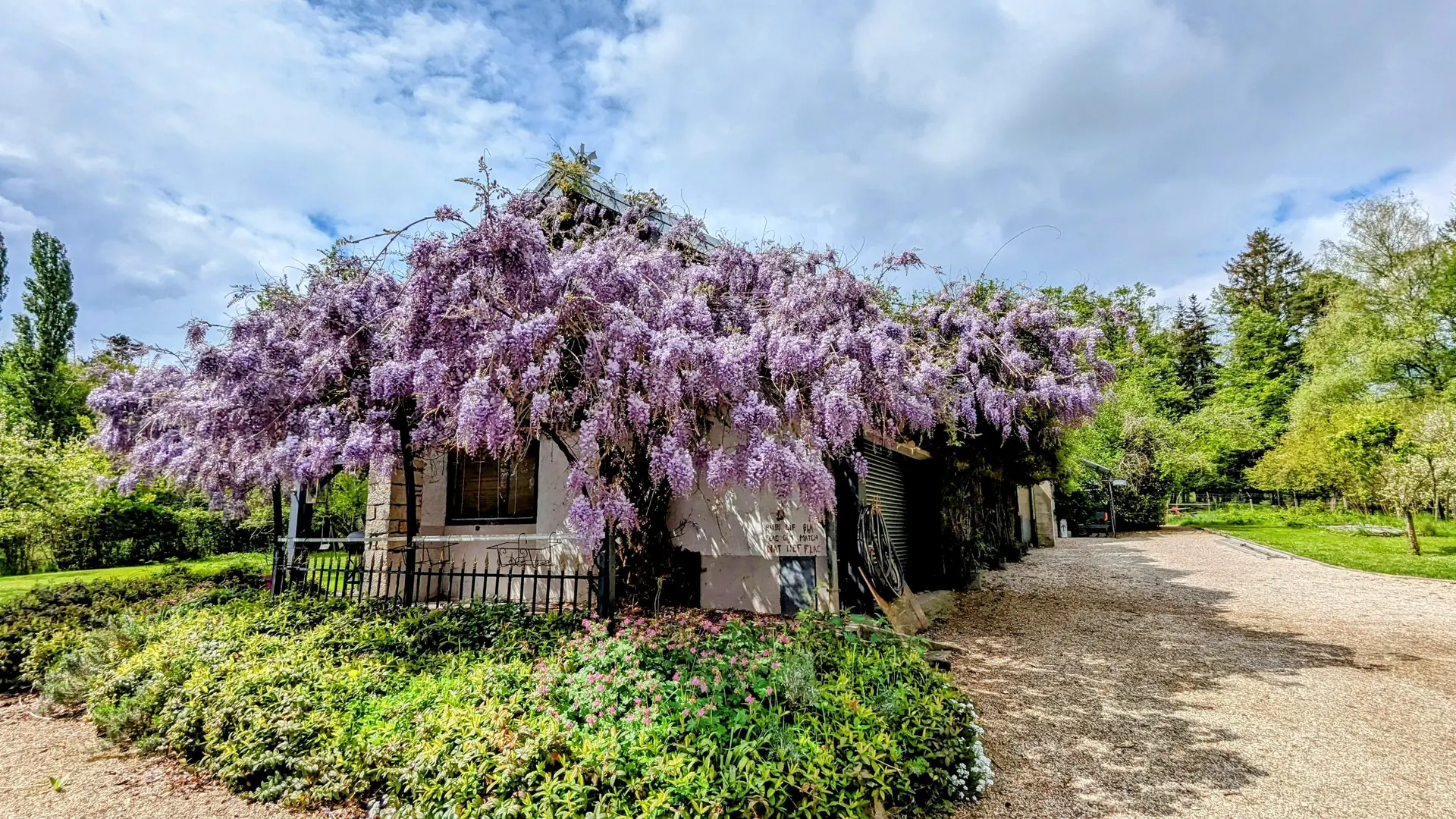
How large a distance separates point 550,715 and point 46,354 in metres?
23.9

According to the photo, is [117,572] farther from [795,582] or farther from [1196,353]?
[1196,353]

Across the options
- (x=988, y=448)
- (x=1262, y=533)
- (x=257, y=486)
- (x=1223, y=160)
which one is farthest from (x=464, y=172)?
(x=1262, y=533)

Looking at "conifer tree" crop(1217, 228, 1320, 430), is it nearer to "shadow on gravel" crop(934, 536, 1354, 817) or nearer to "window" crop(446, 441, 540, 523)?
"shadow on gravel" crop(934, 536, 1354, 817)

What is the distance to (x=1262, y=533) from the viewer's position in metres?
18.2

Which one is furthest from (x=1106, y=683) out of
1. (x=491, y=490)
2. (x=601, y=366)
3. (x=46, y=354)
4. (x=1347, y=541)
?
(x=46, y=354)

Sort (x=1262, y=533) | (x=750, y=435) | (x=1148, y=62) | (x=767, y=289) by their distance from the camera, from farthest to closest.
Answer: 1. (x=1262, y=533)
2. (x=767, y=289)
3. (x=1148, y=62)
4. (x=750, y=435)

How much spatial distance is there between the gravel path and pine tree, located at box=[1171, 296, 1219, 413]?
29596 mm

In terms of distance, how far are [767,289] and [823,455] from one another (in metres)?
1.64

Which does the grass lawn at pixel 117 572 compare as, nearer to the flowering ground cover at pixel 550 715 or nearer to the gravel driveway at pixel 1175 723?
the flowering ground cover at pixel 550 715

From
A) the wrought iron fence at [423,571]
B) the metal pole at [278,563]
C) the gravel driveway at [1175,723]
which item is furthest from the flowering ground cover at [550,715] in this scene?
the metal pole at [278,563]

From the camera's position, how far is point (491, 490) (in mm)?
8211

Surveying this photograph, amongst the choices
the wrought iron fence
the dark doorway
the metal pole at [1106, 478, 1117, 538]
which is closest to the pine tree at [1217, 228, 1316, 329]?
the metal pole at [1106, 478, 1117, 538]

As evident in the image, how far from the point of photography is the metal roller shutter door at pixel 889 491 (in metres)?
7.95

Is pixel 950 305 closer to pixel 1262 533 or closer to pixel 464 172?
pixel 464 172
